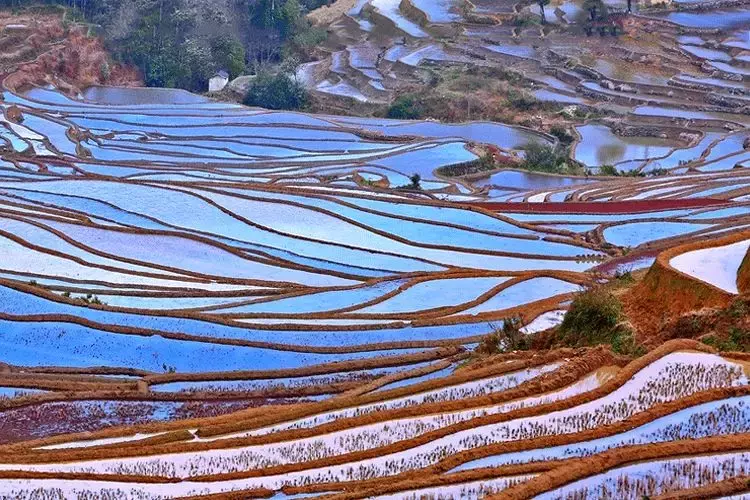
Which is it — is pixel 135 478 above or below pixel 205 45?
above

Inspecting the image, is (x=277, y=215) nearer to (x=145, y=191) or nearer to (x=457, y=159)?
(x=145, y=191)

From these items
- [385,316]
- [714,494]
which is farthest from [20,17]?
[714,494]

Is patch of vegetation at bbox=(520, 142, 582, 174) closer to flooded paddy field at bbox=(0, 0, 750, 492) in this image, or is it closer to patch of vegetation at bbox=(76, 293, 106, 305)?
flooded paddy field at bbox=(0, 0, 750, 492)

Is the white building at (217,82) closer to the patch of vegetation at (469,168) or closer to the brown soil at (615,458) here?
the patch of vegetation at (469,168)

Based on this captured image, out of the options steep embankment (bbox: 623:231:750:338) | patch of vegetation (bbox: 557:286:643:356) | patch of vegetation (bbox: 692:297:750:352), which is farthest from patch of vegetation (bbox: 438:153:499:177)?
patch of vegetation (bbox: 692:297:750:352)

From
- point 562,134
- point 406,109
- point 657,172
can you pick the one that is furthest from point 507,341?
point 406,109

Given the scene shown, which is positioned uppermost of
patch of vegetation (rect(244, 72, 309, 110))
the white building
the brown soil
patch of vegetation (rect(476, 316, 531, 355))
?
the brown soil

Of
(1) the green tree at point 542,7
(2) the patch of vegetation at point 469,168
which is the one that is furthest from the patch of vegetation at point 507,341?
(1) the green tree at point 542,7
